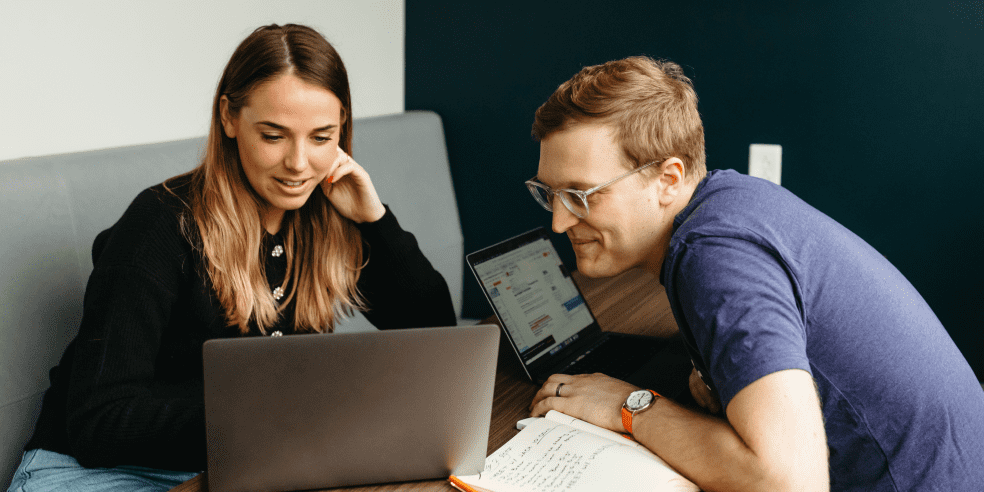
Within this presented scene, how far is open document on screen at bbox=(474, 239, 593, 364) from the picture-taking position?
1.41m

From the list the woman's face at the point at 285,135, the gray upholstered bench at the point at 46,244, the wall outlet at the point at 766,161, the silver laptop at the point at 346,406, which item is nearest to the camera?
the silver laptop at the point at 346,406

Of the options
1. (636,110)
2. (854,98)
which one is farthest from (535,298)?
(854,98)

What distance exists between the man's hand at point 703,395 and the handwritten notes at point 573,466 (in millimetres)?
186

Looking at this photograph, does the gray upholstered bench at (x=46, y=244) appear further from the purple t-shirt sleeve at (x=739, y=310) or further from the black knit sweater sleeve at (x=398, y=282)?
the purple t-shirt sleeve at (x=739, y=310)

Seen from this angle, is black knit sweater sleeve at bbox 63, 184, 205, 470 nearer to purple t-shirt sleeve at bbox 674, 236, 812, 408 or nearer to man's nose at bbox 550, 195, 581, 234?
man's nose at bbox 550, 195, 581, 234

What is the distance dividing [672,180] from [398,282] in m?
0.74

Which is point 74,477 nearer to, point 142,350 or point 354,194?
point 142,350

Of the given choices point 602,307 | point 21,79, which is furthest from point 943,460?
point 21,79

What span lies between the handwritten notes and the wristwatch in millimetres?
30

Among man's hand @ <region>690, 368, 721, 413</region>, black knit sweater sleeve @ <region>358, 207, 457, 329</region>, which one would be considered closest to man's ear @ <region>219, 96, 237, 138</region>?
black knit sweater sleeve @ <region>358, 207, 457, 329</region>

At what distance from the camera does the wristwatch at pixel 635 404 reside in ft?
3.48

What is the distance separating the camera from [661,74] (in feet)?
3.79

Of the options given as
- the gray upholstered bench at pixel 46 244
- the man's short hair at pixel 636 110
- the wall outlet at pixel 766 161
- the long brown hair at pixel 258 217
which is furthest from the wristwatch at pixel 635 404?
the wall outlet at pixel 766 161

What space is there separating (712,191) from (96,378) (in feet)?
3.31
